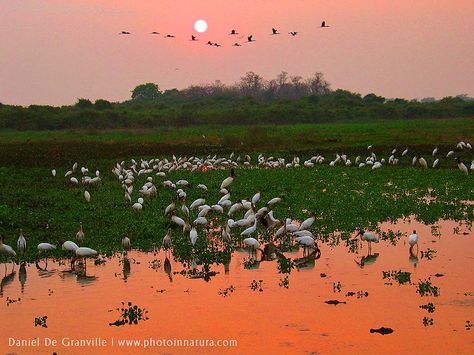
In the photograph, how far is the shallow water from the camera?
10.9 m

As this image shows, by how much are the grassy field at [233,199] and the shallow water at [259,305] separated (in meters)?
1.62

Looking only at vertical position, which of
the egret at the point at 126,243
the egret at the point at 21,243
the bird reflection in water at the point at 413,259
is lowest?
the bird reflection in water at the point at 413,259

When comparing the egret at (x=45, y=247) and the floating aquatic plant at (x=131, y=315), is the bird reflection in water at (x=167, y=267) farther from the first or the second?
the egret at (x=45, y=247)

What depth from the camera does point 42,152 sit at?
45.3 meters

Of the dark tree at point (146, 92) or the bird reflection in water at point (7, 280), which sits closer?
the bird reflection in water at point (7, 280)

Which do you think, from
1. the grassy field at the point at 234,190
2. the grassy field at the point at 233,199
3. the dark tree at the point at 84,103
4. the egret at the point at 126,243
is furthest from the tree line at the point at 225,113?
the egret at the point at 126,243

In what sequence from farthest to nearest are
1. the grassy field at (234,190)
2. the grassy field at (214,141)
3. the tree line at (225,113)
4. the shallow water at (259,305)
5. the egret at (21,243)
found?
the tree line at (225,113), the grassy field at (214,141), the grassy field at (234,190), the egret at (21,243), the shallow water at (259,305)

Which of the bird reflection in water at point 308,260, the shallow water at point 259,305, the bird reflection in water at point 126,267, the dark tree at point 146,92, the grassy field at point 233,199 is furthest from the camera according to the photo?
the dark tree at point 146,92

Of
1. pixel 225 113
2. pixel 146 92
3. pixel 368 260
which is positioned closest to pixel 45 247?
pixel 368 260

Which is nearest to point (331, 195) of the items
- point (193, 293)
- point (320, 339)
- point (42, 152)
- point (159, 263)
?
point (159, 263)

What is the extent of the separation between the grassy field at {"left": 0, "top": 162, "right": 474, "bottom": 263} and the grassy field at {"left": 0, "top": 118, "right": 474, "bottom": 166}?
10.3 metres

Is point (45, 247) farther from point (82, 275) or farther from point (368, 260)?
point (368, 260)

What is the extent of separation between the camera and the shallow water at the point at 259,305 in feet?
35.9

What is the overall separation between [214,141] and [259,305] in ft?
144
